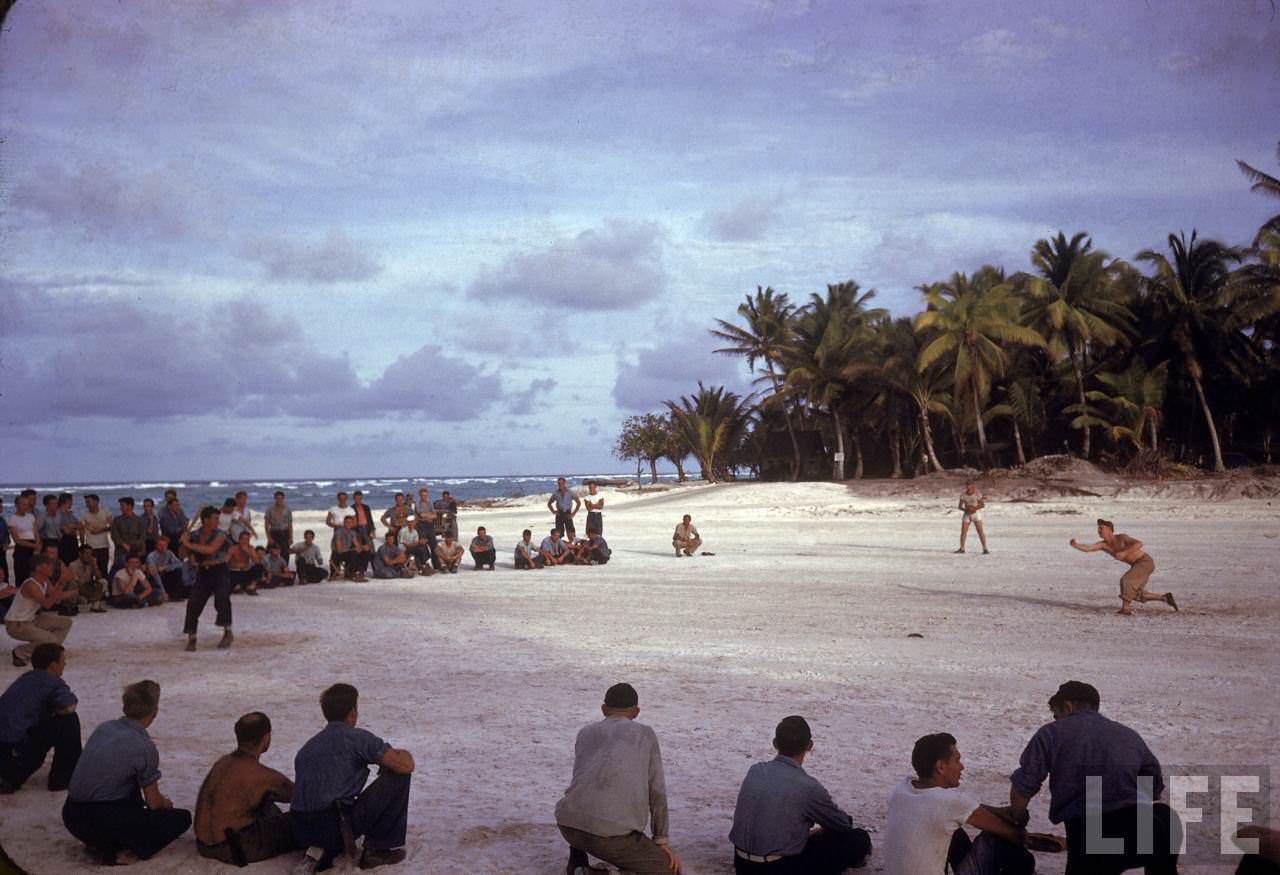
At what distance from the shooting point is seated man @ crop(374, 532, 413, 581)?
20.0 metres

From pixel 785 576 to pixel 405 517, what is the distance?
311 inches

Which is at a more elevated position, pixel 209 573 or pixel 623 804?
pixel 209 573

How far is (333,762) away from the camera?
5.37m

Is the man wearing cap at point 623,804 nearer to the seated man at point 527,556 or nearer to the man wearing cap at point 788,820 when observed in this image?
the man wearing cap at point 788,820

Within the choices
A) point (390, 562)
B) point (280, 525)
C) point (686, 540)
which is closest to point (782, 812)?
point (280, 525)

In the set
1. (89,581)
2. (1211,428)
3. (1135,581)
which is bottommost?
(1135,581)

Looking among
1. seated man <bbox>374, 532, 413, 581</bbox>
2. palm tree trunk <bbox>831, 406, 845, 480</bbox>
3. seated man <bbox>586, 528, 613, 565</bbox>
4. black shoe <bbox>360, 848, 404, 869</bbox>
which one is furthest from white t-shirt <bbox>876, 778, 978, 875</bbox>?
palm tree trunk <bbox>831, 406, 845, 480</bbox>

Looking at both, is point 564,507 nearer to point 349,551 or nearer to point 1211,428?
point 349,551

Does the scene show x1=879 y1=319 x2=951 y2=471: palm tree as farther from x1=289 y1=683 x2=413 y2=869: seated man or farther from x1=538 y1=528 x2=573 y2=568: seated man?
x1=289 y1=683 x2=413 y2=869: seated man

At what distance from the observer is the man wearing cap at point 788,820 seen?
495 cm

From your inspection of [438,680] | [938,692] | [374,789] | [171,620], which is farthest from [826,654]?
[171,620]

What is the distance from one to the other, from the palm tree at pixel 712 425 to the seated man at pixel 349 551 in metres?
36.6

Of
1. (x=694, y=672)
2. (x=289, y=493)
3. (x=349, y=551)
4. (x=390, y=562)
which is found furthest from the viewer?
(x=289, y=493)

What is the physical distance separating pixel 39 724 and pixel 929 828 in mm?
5525
